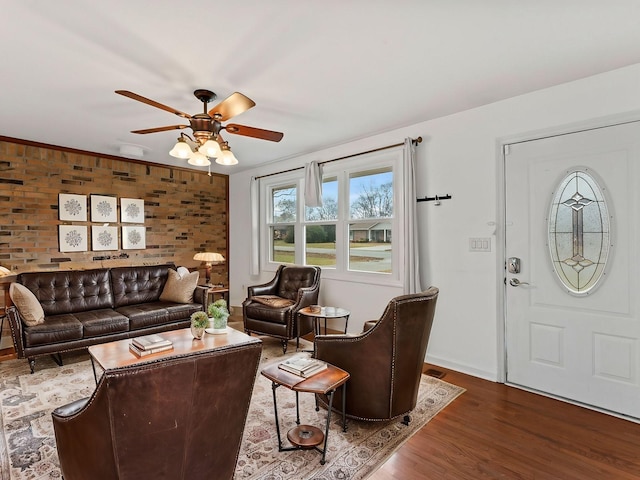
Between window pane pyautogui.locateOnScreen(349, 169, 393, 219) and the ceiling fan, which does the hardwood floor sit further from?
the ceiling fan

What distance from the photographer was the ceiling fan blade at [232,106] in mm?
2330

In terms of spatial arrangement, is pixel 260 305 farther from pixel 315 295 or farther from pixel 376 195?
pixel 376 195

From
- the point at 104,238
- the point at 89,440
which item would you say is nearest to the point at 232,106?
the point at 89,440

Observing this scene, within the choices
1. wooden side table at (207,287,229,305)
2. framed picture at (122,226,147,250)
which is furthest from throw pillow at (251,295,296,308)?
framed picture at (122,226,147,250)

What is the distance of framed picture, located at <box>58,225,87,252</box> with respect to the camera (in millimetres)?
4555

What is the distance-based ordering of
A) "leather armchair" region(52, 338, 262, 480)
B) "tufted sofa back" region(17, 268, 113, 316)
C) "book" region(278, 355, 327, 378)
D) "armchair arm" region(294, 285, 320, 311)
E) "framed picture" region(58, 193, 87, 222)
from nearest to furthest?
"leather armchair" region(52, 338, 262, 480)
"book" region(278, 355, 327, 378)
"tufted sofa back" region(17, 268, 113, 316)
"armchair arm" region(294, 285, 320, 311)
"framed picture" region(58, 193, 87, 222)

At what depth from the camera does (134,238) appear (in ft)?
17.0

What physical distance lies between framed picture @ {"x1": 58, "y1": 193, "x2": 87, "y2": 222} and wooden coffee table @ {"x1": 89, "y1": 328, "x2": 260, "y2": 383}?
2.44m

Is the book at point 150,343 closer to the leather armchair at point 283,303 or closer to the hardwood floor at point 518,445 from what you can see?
the leather armchair at point 283,303

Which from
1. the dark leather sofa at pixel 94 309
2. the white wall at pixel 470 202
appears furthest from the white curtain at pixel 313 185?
the dark leather sofa at pixel 94 309

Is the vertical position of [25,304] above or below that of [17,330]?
above

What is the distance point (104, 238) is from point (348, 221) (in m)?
3.42

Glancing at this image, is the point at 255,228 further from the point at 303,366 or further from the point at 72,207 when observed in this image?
the point at 303,366

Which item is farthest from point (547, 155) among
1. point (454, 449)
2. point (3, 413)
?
point (3, 413)
